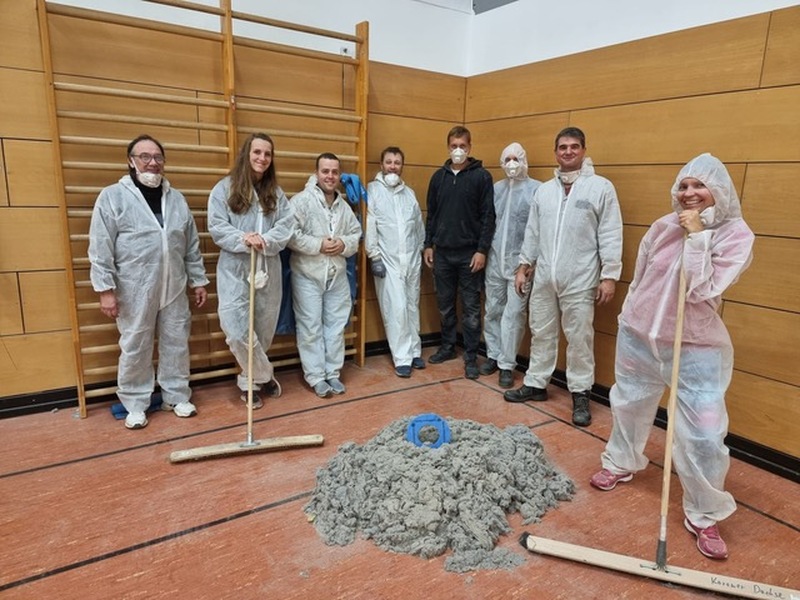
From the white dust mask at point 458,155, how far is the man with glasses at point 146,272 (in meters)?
1.65

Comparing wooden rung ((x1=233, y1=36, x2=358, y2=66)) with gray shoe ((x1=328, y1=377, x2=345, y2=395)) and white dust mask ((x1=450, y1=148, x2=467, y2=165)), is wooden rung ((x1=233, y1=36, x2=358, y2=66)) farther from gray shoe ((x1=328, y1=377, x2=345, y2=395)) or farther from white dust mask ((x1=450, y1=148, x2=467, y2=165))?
gray shoe ((x1=328, y1=377, x2=345, y2=395))

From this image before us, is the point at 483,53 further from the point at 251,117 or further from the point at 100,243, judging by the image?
the point at 100,243

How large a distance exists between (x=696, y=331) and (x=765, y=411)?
3.14 feet

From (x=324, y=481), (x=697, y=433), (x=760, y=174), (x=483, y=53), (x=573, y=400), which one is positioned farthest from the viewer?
(x=483, y=53)

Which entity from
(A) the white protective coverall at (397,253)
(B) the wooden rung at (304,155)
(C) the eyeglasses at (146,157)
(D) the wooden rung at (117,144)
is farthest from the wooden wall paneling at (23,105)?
(A) the white protective coverall at (397,253)

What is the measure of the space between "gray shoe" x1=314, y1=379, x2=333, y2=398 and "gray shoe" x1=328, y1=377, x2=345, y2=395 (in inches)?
1.1

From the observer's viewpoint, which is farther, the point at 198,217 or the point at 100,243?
the point at 198,217

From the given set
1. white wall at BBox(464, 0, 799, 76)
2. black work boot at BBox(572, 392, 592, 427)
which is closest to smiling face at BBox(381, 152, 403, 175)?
white wall at BBox(464, 0, 799, 76)

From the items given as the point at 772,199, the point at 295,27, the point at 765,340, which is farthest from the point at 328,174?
the point at 765,340

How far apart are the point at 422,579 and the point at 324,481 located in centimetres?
60

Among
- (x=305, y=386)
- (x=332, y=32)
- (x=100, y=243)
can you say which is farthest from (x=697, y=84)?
(x=100, y=243)

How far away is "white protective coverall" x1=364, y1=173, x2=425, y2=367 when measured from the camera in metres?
3.50

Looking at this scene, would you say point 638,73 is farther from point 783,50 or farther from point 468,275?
point 468,275

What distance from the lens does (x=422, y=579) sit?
1732mm
